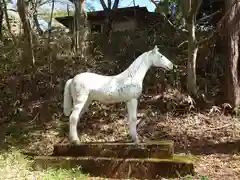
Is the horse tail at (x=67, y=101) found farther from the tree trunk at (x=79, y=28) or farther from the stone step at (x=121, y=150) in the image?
the tree trunk at (x=79, y=28)

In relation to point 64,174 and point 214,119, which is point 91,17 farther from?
point 64,174

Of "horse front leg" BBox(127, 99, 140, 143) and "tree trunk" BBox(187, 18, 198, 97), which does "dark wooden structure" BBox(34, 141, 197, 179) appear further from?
"tree trunk" BBox(187, 18, 198, 97)

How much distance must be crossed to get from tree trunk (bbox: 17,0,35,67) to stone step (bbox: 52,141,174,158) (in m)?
5.23

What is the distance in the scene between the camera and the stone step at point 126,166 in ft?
17.7

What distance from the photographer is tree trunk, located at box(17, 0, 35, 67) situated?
1026 cm

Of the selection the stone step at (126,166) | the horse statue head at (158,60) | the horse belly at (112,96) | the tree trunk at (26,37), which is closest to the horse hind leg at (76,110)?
the horse belly at (112,96)

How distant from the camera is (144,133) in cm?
830

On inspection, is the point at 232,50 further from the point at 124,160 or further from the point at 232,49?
the point at 124,160

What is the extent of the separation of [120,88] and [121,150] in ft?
3.42

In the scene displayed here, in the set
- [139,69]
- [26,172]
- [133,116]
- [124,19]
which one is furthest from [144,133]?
[124,19]

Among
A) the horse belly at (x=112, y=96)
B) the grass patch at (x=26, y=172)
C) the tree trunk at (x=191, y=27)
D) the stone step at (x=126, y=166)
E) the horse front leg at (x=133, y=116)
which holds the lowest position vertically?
the grass patch at (x=26, y=172)

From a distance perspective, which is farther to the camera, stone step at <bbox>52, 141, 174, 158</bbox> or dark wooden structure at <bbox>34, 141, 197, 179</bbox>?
stone step at <bbox>52, 141, 174, 158</bbox>

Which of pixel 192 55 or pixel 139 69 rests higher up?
pixel 192 55

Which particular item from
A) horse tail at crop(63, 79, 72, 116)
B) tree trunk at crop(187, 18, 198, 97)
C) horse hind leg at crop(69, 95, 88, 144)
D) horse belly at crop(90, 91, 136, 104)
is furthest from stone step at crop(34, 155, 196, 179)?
tree trunk at crop(187, 18, 198, 97)
